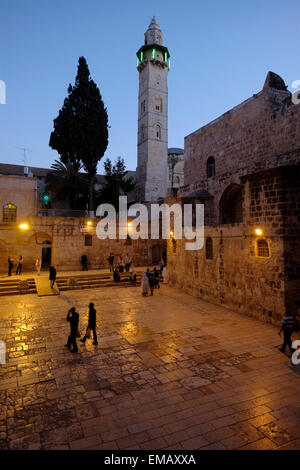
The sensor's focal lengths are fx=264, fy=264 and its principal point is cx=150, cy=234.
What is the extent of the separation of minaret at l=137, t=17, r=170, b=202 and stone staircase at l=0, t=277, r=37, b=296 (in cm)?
2408

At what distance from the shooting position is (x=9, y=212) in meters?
20.9

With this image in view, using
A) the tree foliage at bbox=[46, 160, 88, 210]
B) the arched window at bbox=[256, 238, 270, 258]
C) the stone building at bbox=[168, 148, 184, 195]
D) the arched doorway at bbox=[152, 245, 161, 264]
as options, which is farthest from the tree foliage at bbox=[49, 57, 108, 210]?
the arched window at bbox=[256, 238, 270, 258]

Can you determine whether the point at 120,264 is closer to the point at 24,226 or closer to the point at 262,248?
the point at 24,226

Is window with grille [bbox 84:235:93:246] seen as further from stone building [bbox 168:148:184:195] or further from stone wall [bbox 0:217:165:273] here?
stone building [bbox 168:148:184:195]

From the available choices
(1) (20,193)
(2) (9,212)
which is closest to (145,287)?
(2) (9,212)

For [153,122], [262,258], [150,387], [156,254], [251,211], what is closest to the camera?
[150,387]

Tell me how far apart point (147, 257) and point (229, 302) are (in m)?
13.3

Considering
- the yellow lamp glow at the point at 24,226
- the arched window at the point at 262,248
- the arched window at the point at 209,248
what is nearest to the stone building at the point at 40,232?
the yellow lamp glow at the point at 24,226

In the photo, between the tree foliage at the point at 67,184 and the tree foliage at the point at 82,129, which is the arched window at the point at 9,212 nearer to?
the tree foliage at the point at 67,184

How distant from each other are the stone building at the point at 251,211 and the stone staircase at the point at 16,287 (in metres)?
8.45

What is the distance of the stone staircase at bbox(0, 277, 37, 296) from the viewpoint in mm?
14656

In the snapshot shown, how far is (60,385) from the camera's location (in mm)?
5562

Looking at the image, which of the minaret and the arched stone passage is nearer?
the arched stone passage

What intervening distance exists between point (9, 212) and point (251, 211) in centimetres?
1842
